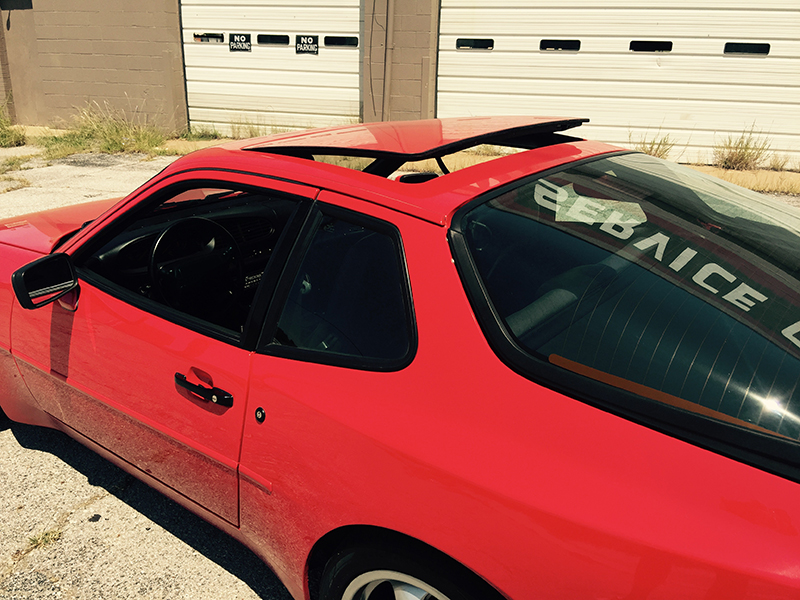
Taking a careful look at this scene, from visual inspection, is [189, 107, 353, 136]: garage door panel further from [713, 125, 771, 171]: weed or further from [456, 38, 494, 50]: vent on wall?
[713, 125, 771, 171]: weed

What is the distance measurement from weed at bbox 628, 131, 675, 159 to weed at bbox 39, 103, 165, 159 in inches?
320

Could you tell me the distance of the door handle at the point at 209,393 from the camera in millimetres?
1891

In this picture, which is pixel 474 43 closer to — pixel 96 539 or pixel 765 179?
pixel 765 179

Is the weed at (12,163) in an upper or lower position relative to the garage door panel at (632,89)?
lower

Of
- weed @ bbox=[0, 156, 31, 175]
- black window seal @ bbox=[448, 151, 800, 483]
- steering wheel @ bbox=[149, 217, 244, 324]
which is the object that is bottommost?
weed @ bbox=[0, 156, 31, 175]

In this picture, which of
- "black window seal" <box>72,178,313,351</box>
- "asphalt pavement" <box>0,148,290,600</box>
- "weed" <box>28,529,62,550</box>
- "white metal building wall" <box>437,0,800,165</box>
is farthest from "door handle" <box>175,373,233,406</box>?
"white metal building wall" <box>437,0,800,165</box>

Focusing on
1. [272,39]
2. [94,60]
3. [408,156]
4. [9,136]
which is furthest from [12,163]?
[408,156]

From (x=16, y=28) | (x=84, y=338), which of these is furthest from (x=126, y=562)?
(x=16, y=28)

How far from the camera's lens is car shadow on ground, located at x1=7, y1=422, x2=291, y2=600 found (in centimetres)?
234

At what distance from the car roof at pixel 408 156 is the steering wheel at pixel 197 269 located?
15.1 inches

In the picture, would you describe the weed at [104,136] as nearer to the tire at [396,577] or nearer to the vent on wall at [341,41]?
the vent on wall at [341,41]

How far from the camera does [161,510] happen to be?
2.67 meters

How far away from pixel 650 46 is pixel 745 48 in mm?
1296

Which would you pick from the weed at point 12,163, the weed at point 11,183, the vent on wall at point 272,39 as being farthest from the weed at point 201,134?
the weed at point 11,183
